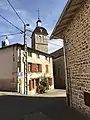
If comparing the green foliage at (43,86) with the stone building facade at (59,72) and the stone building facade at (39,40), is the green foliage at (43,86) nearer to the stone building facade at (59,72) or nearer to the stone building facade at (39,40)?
the stone building facade at (59,72)

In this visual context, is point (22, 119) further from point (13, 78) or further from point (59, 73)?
point (59, 73)

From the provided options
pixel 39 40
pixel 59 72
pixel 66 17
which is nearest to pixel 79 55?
pixel 66 17

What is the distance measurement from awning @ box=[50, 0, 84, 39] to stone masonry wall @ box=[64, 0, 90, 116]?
0.18m

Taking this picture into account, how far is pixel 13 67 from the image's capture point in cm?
2128

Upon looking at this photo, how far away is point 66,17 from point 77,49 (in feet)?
4.69

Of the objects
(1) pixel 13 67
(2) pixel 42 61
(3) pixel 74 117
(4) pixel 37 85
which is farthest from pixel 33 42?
(3) pixel 74 117

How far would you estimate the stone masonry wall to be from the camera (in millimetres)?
6902

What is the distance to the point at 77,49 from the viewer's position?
8008mm

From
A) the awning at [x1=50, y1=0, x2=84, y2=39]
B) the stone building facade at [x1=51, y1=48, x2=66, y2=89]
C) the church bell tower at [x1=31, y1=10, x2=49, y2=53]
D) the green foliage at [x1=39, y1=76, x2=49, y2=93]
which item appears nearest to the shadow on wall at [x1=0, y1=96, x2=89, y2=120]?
the awning at [x1=50, y1=0, x2=84, y2=39]

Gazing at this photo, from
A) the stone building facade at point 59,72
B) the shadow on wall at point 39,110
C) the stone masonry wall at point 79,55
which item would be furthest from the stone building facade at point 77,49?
the stone building facade at point 59,72

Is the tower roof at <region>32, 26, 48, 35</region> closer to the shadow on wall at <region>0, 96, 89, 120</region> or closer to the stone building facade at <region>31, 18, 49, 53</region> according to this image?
the stone building facade at <region>31, 18, 49, 53</region>

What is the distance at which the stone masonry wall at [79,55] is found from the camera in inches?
272

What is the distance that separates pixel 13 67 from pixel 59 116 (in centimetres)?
1466

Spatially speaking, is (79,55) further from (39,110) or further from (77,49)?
(39,110)
